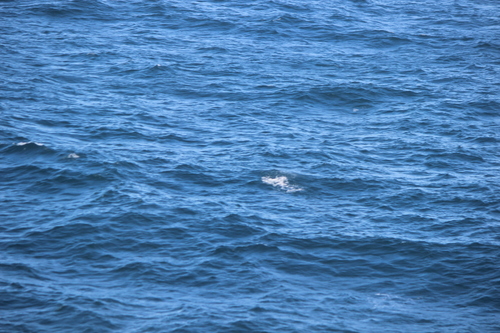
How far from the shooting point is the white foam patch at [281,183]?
5488 centimetres

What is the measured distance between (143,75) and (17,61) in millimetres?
15835

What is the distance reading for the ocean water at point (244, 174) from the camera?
1609 inches

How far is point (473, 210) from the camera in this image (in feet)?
173

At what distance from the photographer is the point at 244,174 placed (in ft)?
186

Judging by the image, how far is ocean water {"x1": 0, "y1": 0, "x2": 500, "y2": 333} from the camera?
40875 millimetres

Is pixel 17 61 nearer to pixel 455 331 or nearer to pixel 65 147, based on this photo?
pixel 65 147

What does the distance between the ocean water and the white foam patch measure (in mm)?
179

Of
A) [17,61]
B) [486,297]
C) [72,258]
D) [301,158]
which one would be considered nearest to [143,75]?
[17,61]

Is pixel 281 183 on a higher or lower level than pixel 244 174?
lower

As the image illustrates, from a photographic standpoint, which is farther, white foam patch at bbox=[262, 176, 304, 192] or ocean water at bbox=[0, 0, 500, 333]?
white foam patch at bbox=[262, 176, 304, 192]

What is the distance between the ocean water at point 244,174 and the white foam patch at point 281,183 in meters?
0.18

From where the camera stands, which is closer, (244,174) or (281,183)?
(281,183)

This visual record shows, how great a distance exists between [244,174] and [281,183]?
356 centimetres

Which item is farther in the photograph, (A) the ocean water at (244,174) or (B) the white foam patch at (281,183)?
(B) the white foam patch at (281,183)
